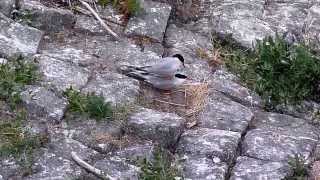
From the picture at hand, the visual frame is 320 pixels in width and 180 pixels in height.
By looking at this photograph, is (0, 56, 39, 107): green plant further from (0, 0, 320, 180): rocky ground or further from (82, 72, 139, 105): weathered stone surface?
(82, 72, 139, 105): weathered stone surface

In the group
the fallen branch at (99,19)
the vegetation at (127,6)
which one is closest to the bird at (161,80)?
the fallen branch at (99,19)

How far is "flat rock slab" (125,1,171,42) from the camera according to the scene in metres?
5.50

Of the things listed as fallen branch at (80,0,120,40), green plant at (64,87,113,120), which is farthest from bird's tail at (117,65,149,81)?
green plant at (64,87,113,120)

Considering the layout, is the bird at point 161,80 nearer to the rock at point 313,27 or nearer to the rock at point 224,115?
the rock at point 224,115

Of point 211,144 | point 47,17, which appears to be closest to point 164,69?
point 211,144

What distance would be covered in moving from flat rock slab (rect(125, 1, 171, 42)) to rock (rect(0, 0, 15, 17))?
86 cm

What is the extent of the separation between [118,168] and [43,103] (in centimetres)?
69

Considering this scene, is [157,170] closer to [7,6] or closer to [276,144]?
[276,144]

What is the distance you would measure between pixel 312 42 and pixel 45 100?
7.39 feet

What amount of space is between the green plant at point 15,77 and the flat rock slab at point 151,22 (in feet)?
3.23

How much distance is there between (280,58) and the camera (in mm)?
5203

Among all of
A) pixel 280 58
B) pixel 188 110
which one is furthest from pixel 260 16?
pixel 188 110

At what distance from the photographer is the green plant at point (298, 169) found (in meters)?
4.24

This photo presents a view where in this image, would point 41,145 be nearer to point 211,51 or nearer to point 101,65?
point 101,65
